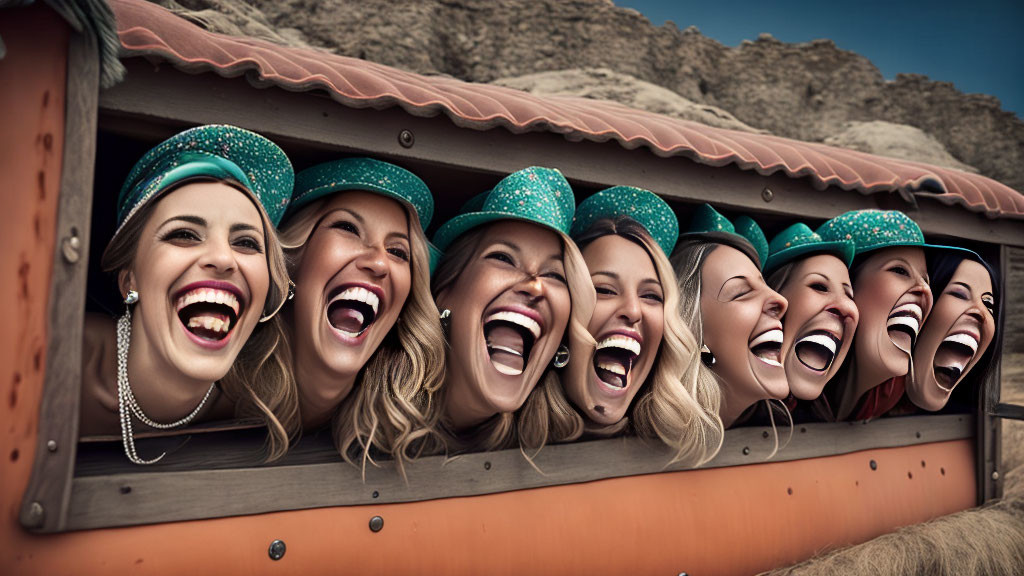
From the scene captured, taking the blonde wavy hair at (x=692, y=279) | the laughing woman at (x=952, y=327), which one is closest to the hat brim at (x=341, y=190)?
the blonde wavy hair at (x=692, y=279)

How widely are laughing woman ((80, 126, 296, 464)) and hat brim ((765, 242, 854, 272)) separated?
1832mm

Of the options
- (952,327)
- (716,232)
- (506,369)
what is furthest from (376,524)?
(952,327)

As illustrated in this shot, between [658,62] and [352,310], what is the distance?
306 inches

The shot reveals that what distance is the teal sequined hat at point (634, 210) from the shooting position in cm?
247

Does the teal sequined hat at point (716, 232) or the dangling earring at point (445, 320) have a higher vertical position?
the teal sequined hat at point (716, 232)

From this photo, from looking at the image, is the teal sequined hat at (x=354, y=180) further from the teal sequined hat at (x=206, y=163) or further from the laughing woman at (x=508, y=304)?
the laughing woman at (x=508, y=304)

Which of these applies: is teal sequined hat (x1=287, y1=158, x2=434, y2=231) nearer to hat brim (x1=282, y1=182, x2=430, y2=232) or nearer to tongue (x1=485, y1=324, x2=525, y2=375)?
hat brim (x1=282, y1=182, x2=430, y2=232)

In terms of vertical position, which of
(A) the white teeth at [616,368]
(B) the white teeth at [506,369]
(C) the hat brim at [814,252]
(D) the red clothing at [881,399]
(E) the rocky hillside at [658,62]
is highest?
(E) the rocky hillside at [658,62]

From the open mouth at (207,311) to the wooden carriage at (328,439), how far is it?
0.21m

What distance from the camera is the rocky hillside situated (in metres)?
6.94

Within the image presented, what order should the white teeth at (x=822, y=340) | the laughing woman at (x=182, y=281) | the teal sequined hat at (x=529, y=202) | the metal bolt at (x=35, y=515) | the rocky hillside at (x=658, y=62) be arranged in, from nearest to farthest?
1. the metal bolt at (x=35, y=515)
2. the laughing woman at (x=182, y=281)
3. the teal sequined hat at (x=529, y=202)
4. the white teeth at (x=822, y=340)
5. the rocky hillside at (x=658, y=62)

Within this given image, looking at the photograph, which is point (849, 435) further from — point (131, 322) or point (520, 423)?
point (131, 322)

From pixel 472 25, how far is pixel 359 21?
1.50 metres

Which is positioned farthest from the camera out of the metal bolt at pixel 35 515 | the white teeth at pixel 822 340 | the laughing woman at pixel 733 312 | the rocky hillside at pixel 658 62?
the rocky hillside at pixel 658 62
